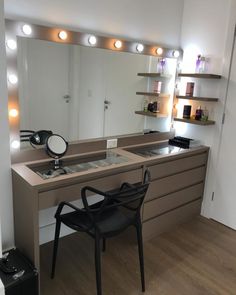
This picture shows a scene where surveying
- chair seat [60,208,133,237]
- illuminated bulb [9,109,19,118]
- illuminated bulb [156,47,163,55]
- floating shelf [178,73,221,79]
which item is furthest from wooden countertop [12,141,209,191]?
illuminated bulb [156,47,163,55]

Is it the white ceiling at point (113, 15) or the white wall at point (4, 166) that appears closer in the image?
the white wall at point (4, 166)

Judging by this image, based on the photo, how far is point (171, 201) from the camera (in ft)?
8.25

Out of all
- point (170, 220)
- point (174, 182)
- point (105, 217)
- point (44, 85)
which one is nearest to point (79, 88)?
point (44, 85)

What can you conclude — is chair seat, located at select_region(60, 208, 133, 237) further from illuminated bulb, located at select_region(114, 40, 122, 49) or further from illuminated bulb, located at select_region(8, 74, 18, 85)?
illuminated bulb, located at select_region(114, 40, 122, 49)

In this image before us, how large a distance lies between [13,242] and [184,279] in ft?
4.12

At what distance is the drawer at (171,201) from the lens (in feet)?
7.63

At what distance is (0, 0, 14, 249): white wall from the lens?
1.65m

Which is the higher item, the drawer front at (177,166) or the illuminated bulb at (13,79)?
the illuminated bulb at (13,79)

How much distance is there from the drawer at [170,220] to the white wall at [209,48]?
0.50 feet

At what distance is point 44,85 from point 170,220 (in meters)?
1.65

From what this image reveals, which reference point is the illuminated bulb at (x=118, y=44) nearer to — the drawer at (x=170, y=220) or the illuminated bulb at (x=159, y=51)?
the illuminated bulb at (x=159, y=51)

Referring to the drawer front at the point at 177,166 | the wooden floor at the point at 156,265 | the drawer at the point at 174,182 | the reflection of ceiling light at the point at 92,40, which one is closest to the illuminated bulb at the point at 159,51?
the reflection of ceiling light at the point at 92,40

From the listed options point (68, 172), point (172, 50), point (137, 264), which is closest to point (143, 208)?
point (137, 264)

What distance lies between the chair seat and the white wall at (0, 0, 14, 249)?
0.40 metres
